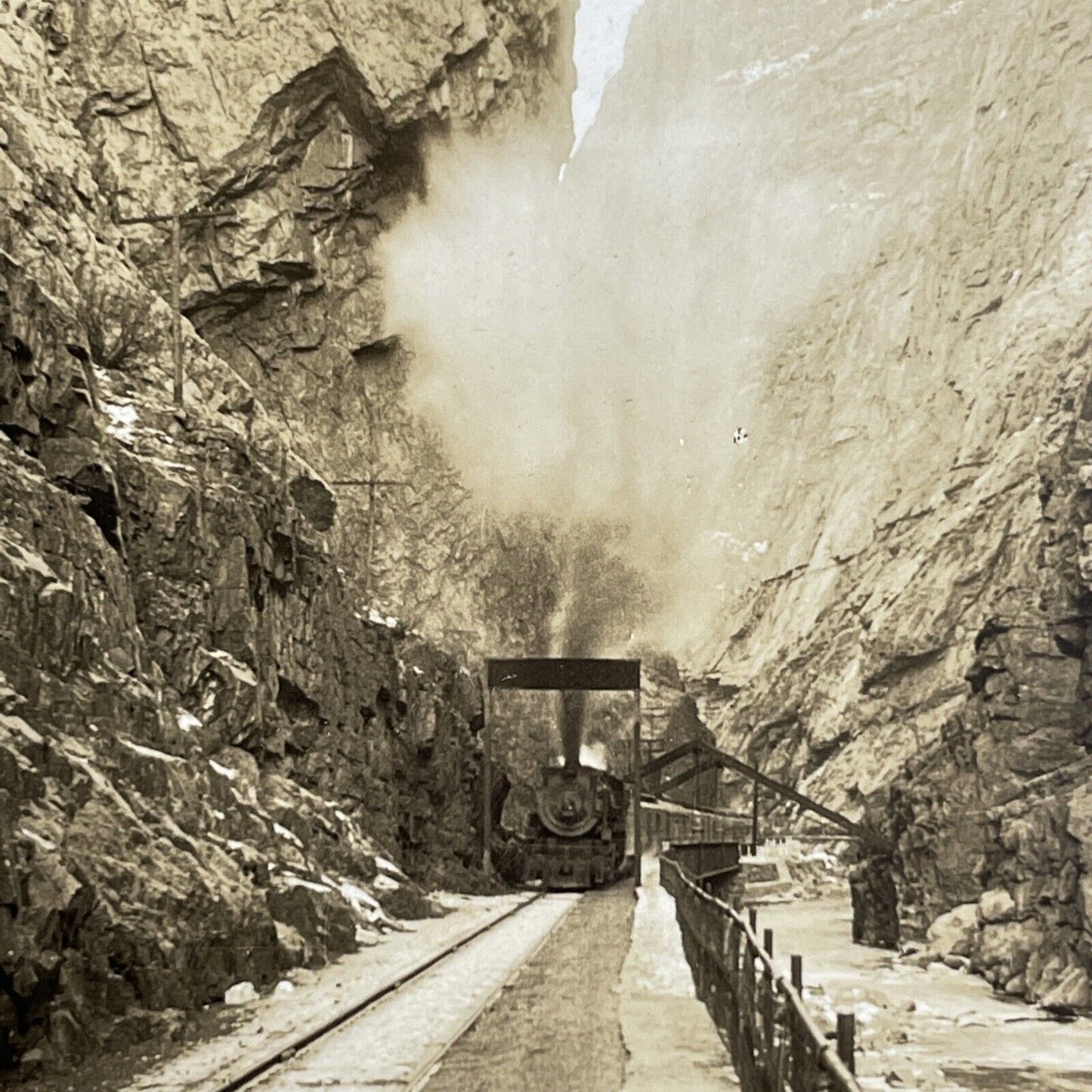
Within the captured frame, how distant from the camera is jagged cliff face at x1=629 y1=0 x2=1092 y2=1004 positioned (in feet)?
241

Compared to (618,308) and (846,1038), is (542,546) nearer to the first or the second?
(618,308)

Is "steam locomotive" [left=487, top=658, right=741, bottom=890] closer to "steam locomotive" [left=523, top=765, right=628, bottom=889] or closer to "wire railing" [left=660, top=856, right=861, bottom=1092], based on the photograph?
"steam locomotive" [left=523, top=765, right=628, bottom=889]

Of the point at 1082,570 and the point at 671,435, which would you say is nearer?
the point at 1082,570

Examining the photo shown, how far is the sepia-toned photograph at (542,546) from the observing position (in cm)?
1205

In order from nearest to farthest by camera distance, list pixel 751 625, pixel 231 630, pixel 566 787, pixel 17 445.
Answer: pixel 17 445
pixel 231 630
pixel 566 787
pixel 751 625

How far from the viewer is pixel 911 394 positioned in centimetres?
8275

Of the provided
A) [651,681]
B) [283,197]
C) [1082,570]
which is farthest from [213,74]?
[651,681]

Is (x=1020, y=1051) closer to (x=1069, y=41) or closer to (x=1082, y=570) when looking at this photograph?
(x=1082, y=570)

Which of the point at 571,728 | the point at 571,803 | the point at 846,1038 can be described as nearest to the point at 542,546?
the point at 571,728

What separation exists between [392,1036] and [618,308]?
76601mm

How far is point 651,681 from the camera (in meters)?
84.2

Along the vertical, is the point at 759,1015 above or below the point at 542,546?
below

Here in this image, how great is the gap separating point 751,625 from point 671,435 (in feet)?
41.9

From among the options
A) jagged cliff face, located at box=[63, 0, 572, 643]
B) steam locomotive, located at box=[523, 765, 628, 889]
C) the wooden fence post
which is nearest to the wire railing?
the wooden fence post
